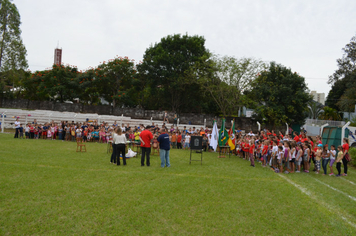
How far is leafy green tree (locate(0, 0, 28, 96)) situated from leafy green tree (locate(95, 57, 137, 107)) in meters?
12.3

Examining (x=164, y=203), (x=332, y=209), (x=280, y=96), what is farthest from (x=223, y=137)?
(x=280, y=96)

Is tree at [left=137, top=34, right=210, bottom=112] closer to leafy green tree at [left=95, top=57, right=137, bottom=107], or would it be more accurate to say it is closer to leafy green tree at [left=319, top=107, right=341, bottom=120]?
leafy green tree at [left=95, top=57, right=137, bottom=107]

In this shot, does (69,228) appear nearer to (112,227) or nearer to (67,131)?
(112,227)

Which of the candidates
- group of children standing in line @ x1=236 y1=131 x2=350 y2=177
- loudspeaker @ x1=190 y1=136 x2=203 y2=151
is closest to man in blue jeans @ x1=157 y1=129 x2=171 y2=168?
loudspeaker @ x1=190 y1=136 x2=203 y2=151

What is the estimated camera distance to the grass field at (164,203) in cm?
490

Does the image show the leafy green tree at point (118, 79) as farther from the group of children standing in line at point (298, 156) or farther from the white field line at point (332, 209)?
the white field line at point (332, 209)

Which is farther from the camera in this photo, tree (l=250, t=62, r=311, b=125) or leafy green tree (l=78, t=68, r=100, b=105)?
leafy green tree (l=78, t=68, r=100, b=105)

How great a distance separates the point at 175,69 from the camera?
29.2m

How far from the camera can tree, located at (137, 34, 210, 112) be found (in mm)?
28453

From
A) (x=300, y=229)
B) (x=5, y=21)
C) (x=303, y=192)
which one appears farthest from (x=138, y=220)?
(x=5, y=21)

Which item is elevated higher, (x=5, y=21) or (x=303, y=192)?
(x=5, y=21)

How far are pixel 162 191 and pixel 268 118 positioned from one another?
876 inches

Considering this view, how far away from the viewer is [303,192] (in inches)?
306

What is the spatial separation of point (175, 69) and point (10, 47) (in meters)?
26.5
